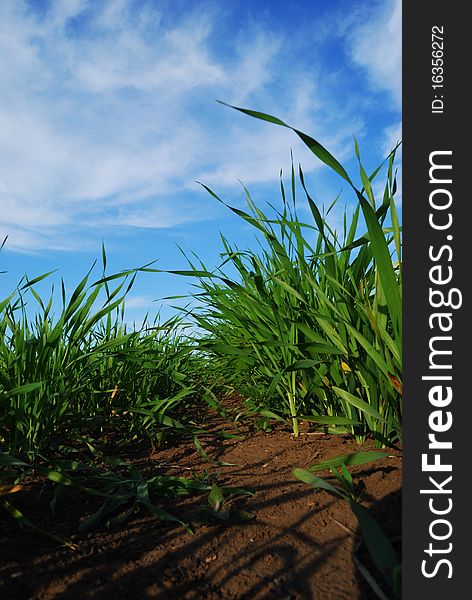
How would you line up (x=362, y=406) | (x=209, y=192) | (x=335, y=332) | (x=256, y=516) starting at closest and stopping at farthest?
(x=256, y=516) < (x=362, y=406) < (x=335, y=332) < (x=209, y=192)

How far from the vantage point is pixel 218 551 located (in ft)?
2.93

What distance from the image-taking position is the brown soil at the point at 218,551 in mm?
796

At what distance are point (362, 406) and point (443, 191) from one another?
0.53 meters

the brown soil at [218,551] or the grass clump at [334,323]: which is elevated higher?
the grass clump at [334,323]

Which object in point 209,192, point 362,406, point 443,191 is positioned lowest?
point 362,406

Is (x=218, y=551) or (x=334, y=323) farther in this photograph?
(x=334, y=323)

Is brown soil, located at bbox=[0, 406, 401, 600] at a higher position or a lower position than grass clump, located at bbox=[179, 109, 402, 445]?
lower

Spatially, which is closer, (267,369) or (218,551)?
(218,551)

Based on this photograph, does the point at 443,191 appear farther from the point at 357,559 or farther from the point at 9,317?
the point at 9,317

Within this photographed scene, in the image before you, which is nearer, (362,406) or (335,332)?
(362,406)

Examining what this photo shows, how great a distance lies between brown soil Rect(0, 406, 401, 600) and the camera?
0.80m

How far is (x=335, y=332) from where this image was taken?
1329mm

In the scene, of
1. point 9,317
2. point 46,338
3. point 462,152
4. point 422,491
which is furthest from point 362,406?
point 9,317

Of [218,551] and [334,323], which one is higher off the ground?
[334,323]
